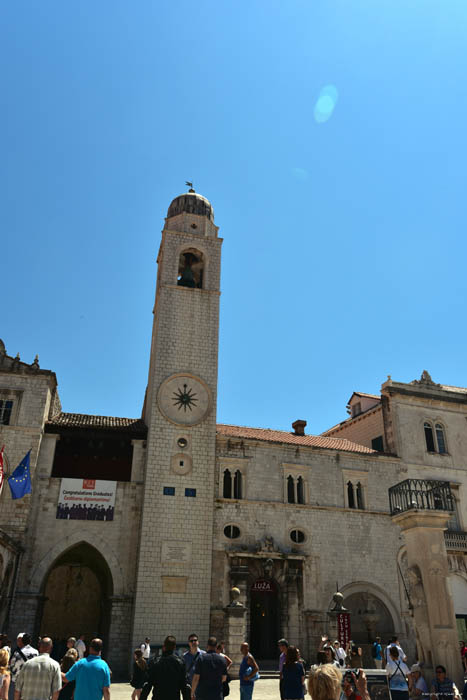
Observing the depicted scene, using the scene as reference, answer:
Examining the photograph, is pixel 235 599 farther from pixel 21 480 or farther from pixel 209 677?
pixel 209 677

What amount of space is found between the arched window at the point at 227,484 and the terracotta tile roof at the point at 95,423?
4223 mm

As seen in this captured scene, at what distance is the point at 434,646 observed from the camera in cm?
1114

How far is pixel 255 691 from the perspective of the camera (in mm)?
16281

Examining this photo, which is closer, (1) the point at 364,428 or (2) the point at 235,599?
(2) the point at 235,599

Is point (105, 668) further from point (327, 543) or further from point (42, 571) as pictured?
point (327, 543)

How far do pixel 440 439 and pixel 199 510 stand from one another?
47.1 feet

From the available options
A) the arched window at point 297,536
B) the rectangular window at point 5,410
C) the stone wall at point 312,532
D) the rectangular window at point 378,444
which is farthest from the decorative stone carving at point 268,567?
the rectangular window at point 5,410

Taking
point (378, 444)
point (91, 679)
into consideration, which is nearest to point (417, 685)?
point (91, 679)

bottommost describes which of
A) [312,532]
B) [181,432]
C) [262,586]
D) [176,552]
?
[262,586]

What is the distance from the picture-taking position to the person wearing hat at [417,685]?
33.1ft

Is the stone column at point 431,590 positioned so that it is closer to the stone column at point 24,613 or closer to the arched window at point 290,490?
the arched window at point 290,490

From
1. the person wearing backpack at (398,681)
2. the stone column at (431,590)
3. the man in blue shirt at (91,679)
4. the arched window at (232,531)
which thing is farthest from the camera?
the arched window at (232,531)

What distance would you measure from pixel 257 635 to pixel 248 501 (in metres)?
5.67

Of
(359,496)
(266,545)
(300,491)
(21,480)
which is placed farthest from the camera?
(359,496)
